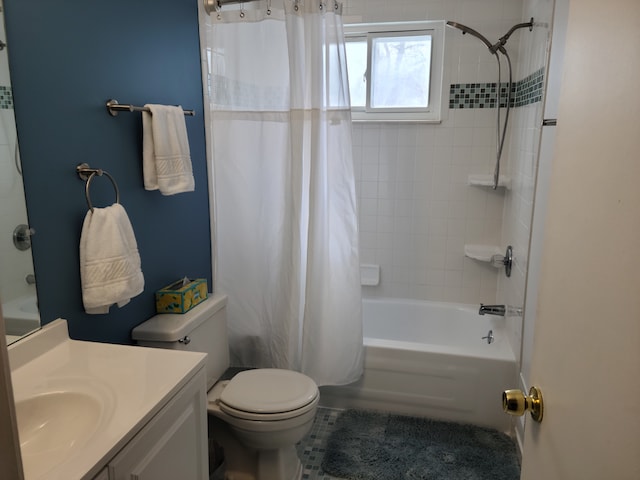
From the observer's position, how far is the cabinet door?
1081 mm

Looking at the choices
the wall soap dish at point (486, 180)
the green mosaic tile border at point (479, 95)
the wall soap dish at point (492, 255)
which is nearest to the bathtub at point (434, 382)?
the wall soap dish at point (492, 255)

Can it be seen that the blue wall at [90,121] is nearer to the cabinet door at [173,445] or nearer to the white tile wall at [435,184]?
the cabinet door at [173,445]

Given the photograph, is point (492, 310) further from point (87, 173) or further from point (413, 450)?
point (87, 173)

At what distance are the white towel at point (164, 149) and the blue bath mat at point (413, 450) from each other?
56.0 inches

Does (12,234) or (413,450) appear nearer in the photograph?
A: (12,234)

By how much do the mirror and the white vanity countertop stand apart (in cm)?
7

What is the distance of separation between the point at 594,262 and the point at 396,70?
2.61 m

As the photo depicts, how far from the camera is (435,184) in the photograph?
304 centimetres

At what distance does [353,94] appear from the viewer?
123 inches

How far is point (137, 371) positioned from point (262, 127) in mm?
1372

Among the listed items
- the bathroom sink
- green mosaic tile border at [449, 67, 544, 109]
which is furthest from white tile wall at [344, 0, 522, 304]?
the bathroom sink

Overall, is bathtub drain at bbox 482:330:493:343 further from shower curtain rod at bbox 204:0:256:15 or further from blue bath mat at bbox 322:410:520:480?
shower curtain rod at bbox 204:0:256:15

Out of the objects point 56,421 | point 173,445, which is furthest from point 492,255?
point 56,421

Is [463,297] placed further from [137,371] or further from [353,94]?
[137,371]
